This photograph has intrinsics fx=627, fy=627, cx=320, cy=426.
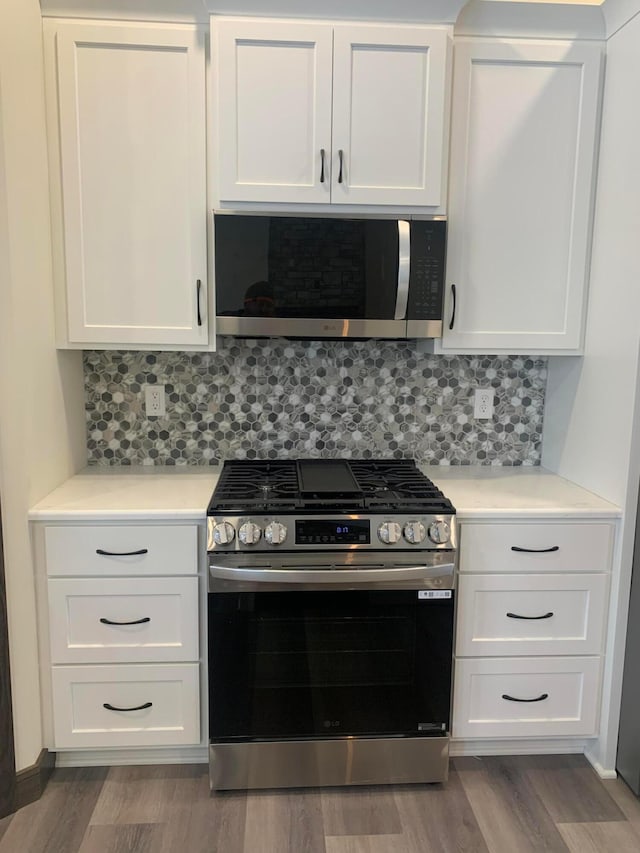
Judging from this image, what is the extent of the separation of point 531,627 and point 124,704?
1.35 meters

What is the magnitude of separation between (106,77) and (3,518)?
143cm

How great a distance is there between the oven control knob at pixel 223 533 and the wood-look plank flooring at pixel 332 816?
0.83m

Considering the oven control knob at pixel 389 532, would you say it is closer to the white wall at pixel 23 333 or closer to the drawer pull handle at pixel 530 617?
the drawer pull handle at pixel 530 617

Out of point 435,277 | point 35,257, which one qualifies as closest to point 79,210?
point 35,257

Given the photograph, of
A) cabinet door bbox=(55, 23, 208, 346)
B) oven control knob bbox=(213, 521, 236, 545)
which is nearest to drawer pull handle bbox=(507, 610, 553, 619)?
oven control knob bbox=(213, 521, 236, 545)

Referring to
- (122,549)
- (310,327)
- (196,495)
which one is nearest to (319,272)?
(310,327)

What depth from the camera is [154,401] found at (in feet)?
8.14

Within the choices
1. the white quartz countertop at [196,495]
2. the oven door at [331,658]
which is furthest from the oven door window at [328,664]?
the white quartz countertop at [196,495]

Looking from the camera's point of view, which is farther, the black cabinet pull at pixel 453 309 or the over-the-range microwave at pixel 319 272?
the black cabinet pull at pixel 453 309

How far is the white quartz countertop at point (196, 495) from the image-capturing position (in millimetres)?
1945

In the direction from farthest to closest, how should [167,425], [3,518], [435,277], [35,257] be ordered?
[167,425] → [435,277] → [35,257] → [3,518]

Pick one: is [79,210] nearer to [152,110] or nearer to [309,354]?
[152,110]

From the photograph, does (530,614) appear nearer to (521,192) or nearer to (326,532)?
(326,532)

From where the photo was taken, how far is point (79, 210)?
2.08m
